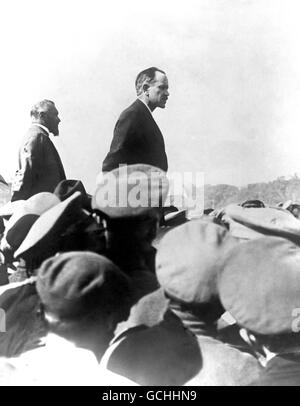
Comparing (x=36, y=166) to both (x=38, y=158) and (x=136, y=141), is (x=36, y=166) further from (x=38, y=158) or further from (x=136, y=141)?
(x=136, y=141)

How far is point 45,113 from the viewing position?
8.79ft

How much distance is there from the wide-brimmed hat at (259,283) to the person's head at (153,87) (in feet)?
3.63

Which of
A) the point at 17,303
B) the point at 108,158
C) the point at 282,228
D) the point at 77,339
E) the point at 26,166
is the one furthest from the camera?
the point at 26,166

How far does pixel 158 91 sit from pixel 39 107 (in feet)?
1.81

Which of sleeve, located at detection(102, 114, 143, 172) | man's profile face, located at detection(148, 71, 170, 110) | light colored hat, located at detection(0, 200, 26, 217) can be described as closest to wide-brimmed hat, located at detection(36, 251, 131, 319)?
light colored hat, located at detection(0, 200, 26, 217)

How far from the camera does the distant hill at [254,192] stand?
2.45 metres

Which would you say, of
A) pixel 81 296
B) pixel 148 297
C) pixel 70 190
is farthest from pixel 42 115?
pixel 81 296

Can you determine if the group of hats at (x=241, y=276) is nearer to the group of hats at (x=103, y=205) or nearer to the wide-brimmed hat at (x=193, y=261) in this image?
the wide-brimmed hat at (x=193, y=261)

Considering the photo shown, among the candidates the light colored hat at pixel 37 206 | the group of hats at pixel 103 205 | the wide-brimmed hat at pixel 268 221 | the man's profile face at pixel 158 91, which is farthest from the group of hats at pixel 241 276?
the man's profile face at pixel 158 91

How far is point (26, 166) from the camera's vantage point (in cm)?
265
